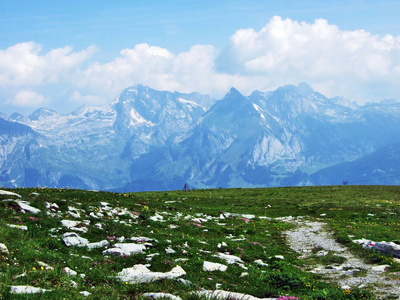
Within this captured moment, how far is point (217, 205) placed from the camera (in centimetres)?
5362

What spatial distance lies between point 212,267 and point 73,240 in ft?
27.3

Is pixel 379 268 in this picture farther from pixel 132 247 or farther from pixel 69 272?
pixel 69 272

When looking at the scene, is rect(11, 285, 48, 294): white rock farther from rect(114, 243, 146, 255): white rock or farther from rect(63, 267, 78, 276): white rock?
rect(114, 243, 146, 255): white rock

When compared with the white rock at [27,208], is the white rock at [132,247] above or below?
below

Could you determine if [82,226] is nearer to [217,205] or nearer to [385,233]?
[385,233]

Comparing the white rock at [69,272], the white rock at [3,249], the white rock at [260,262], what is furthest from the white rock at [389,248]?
the white rock at [3,249]

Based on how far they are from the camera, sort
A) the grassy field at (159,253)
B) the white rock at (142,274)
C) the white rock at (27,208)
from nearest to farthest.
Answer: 1. the grassy field at (159,253)
2. the white rock at (142,274)
3. the white rock at (27,208)

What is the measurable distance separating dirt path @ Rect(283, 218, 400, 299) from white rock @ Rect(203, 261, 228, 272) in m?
6.28

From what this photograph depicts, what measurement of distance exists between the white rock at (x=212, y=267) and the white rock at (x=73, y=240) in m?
7.28

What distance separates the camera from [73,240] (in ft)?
62.7

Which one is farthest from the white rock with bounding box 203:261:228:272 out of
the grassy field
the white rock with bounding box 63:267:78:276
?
the white rock with bounding box 63:267:78:276

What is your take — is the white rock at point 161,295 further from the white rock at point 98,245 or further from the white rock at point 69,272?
the white rock at point 98,245

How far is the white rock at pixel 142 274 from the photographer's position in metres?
14.0

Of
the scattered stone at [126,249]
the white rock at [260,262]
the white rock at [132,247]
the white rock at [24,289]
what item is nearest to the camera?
the white rock at [24,289]
